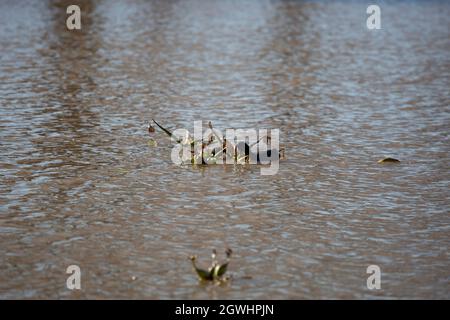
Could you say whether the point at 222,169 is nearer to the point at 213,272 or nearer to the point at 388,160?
the point at 388,160

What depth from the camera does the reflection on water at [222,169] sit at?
4.10 meters

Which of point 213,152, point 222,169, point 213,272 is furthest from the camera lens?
point 213,152

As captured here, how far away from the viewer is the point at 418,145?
265 inches

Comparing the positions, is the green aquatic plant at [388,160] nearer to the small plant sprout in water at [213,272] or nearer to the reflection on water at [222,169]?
the reflection on water at [222,169]

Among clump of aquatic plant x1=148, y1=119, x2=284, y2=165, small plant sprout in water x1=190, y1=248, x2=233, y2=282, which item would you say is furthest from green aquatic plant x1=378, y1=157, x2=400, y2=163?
small plant sprout in water x1=190, y1=248, x2=233, y2=282

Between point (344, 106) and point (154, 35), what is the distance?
482 centimetres

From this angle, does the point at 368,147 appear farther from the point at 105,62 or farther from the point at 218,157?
the point at 105,62

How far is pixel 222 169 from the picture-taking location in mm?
5977

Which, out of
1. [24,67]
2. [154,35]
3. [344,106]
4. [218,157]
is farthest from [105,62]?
[218,157]

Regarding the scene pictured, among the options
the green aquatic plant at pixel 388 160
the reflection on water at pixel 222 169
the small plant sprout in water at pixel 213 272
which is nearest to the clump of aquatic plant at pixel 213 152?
the reflection on water at pixel 222 169

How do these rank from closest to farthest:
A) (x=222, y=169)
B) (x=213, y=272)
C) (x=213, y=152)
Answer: (x=213, y=272) < (x=222, y=169) < (x=213, y=152)

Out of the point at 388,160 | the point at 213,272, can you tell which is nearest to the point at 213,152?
the point at 388,160

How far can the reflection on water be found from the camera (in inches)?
161

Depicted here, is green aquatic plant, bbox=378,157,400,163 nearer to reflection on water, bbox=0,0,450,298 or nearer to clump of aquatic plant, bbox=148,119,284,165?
reflection on water, bbox=0,0,450,298
